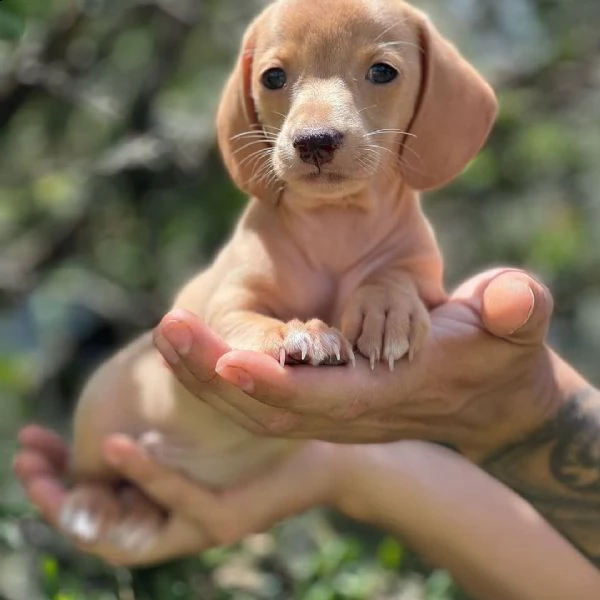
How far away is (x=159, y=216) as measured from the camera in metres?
3.78

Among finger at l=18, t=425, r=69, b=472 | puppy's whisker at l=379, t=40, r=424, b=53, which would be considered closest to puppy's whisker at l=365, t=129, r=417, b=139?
puppy's whisker at l=379, t=40, r=424, b=53

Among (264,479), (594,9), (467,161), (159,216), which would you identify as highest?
(467,161)

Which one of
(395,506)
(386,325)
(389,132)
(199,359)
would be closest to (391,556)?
(395,506)

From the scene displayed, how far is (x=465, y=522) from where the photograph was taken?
2447 mm

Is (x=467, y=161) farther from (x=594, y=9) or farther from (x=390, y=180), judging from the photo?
(x=594, y=9)

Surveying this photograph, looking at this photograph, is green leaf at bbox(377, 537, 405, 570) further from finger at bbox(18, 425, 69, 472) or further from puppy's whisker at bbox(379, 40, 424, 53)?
puppy's whisker at bbox(379, 40, 424, 53)

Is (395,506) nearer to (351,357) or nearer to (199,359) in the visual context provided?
(351,357)

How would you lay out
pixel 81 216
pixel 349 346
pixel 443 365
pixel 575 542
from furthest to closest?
pixel 81 216, pixel 575 542, pixel 443 365, pixel 349 346

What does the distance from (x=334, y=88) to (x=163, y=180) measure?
6.56ft

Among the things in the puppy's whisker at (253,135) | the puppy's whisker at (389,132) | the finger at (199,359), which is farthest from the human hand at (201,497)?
the puppy's whisker at (389,132)

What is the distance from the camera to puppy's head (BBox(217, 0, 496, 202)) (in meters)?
1.76

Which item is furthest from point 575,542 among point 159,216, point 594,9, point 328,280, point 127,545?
point 594,9

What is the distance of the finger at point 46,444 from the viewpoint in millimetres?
2703

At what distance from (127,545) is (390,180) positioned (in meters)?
1.03
